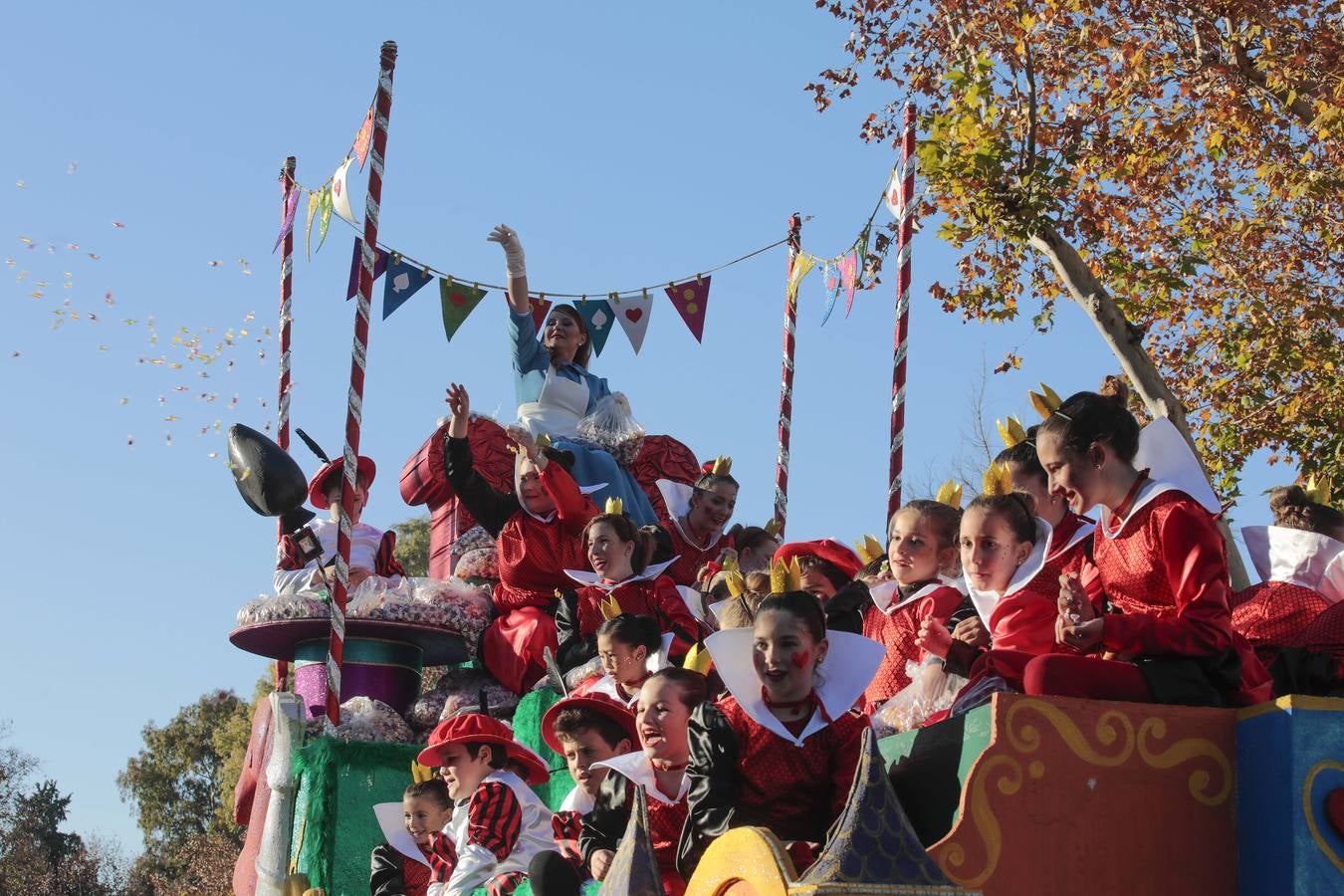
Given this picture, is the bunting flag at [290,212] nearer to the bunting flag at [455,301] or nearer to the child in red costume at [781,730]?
the bunting flag at [455,301]

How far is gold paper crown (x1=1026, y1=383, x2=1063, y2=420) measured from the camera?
5055 mm

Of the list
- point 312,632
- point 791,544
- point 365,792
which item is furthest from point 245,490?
point 791,544

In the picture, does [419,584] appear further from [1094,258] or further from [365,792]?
[1094,258]

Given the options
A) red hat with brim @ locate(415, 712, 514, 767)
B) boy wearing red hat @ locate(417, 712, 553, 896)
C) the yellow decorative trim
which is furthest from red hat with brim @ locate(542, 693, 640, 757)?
the yellow decorative trim

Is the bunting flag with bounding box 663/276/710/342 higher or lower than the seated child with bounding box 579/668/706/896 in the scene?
higher

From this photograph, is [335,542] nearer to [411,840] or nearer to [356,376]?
[356,376]

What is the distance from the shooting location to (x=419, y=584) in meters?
8.81

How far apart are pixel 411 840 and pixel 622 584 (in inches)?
61.1

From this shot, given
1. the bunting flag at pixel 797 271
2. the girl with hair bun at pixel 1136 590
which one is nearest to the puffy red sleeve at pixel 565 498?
the bunting flag at pixel 797 271

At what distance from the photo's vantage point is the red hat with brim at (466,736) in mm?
6586

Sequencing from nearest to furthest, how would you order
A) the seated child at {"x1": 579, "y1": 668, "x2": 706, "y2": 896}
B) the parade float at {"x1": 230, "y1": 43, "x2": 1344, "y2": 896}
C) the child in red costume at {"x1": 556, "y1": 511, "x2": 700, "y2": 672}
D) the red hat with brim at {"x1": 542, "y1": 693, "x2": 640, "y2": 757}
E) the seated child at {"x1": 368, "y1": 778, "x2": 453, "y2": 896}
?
the parade float at {"x1": 230, "y1": 43, "x2": 1344, "y2": 896}
the seated child at {"x1": 579, "y1": 668, "x2": 706, "y2": 896}
the red hat with brim at {"x1": 542, "y1": 693, "x2": 640, "y2": 757}
the seated child at {"x1": 368, "y1": 778, "x2": 453, "y2": 896}
the child in red costume at {"x1": 556, "y1": 511, "x2": 700, "y2": 672}

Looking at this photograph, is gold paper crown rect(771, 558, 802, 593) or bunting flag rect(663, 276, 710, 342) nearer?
→ gold paper crown rect(771, 558, 802, 593)

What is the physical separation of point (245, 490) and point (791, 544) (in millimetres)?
3172

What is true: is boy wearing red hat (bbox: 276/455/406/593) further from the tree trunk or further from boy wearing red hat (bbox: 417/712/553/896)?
the tree trunk
